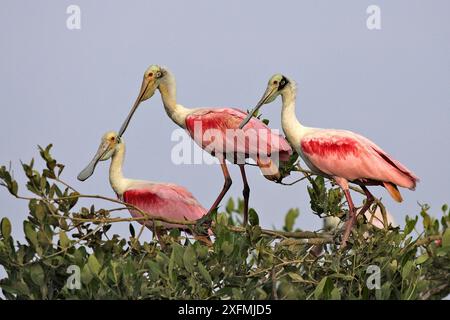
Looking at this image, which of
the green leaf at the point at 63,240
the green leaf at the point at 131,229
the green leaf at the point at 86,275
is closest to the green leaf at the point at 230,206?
the green leaf at the point at 131,229

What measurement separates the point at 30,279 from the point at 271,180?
306 cm

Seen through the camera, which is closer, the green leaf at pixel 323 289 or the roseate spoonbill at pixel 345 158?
the green leaf at pixel 323 289

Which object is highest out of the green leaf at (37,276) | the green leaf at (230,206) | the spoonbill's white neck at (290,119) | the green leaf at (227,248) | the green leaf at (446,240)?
the spoonbill's white neck at (290,119)

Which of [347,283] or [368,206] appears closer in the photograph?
[347,283]

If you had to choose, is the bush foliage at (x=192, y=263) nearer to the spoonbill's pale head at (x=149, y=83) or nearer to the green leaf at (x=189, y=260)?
the green leaf at (x=189, y=260)

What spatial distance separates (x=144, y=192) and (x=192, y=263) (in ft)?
14.5

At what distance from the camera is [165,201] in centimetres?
1365

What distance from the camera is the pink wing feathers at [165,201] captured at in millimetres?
13398

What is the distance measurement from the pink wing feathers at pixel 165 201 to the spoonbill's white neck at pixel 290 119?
1445 millimetres

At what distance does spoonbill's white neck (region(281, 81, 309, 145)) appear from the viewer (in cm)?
1236

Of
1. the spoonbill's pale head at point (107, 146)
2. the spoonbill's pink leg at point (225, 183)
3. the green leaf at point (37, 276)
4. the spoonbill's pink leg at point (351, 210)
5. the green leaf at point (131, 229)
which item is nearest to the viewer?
the green leaf at point (37, 276)

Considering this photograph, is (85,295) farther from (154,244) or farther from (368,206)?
(368,206)
